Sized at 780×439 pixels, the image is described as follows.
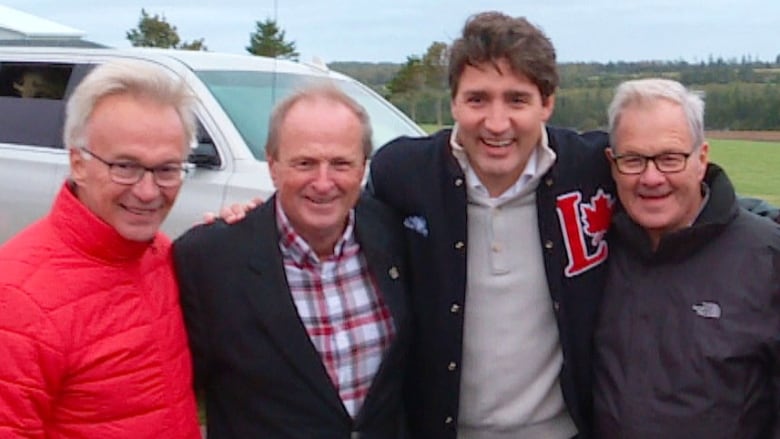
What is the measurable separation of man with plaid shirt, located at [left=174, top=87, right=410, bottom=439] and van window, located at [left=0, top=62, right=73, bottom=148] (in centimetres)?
514

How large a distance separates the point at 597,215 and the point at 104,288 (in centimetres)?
142

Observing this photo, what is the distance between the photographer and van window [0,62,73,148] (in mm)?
7711

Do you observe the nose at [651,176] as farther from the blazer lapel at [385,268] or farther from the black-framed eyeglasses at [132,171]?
the black-framed eyeglasses at [132,171]

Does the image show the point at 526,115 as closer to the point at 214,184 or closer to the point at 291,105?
the point at 291,105

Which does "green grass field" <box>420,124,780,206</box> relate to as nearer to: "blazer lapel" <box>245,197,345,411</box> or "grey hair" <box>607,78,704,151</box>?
"grey hair" <box>607,78,704,151</box>

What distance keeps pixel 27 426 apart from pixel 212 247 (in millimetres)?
686

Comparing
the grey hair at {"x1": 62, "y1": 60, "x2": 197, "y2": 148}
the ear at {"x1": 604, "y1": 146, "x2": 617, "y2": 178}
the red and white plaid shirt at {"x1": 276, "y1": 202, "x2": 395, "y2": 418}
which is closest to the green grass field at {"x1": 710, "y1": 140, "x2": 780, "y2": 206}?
the ear at {"x1": 604, "y1": 146, "x2": 617, "y2": 178}

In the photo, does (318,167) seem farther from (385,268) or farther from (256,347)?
(256,347)

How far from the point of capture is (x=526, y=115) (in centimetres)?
301

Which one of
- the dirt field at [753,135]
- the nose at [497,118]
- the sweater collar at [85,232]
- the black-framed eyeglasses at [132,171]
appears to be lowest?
the dirt field at [753,135]

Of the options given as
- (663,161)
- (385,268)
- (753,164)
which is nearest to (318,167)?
(385,268)

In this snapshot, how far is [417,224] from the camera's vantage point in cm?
316

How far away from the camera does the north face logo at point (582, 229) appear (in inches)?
122

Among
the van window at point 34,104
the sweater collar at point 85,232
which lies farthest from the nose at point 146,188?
the van window at point 34,104
